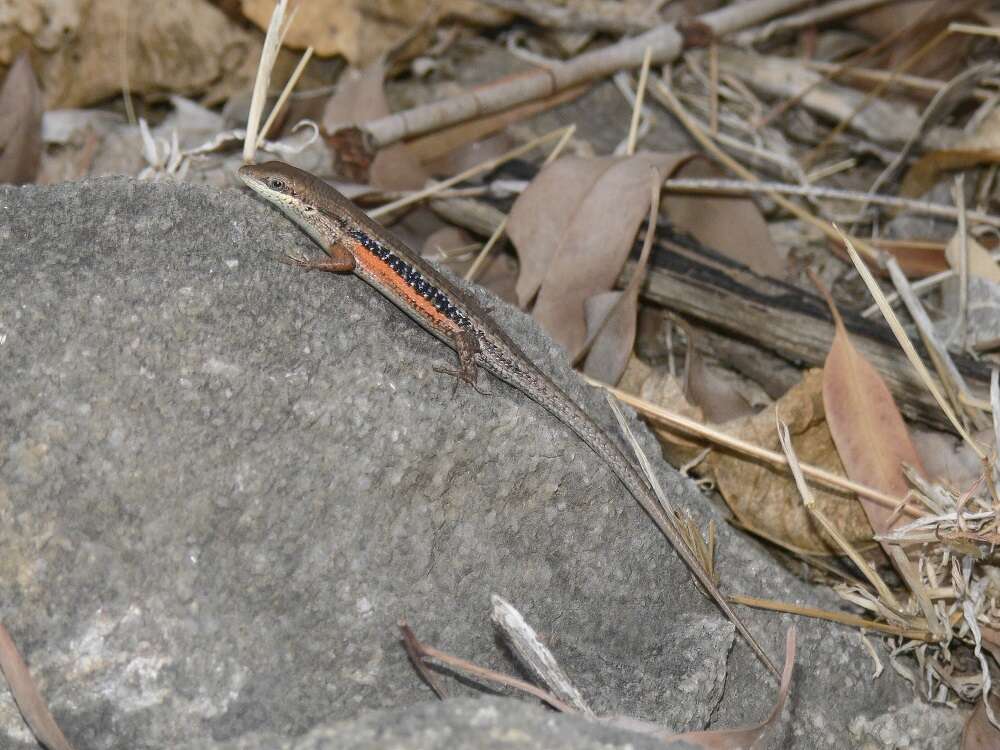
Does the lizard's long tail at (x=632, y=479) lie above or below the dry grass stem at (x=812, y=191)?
below

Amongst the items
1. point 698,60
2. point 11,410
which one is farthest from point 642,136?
point 11,410

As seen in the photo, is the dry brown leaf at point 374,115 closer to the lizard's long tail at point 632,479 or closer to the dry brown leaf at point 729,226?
the dry brown leaf at point 729,226

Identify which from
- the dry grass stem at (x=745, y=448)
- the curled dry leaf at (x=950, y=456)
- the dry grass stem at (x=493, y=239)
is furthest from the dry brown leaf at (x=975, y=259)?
the dry grass stem at (x=493, y=239)

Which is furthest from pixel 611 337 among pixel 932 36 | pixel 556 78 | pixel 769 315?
pixel 932 36

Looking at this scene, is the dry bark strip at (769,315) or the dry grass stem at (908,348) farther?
the dry bark strip at (769,315)

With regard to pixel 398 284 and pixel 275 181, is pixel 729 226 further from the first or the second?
pixel 275 181

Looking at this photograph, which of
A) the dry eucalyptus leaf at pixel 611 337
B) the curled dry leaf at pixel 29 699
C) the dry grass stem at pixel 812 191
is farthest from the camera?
the dry grass stem at pixel 812 191
